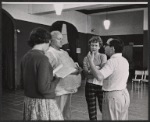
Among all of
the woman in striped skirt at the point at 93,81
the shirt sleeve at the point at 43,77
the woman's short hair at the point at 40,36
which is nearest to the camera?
the shirt sleeve at the point at 43,77

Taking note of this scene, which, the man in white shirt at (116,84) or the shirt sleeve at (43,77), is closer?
the shirt sleeve at (43,77)

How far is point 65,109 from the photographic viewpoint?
2664 mm

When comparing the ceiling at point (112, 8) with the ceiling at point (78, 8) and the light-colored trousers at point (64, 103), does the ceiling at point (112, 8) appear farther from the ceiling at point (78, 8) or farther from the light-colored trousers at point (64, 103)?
the light-colored trousers at point (64, 103)

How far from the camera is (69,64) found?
7.95 feet

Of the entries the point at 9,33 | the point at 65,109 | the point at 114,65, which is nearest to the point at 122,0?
the point at 114,65

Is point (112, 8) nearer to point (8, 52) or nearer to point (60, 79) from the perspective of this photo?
point (8, 52)

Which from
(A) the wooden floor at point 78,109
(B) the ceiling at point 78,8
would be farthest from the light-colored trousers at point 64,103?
(B) the ceiling at point 78,8

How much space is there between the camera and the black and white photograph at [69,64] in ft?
6.40

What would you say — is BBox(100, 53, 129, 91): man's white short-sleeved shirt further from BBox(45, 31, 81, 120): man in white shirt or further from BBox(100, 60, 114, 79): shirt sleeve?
BBox(45, 31, 81, 120): man in white shirt

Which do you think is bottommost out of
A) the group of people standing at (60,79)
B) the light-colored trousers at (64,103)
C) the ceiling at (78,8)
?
the light-colored trousers at (64,103)

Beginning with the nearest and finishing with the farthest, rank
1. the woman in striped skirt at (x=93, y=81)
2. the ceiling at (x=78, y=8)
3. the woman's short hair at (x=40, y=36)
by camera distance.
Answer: the woman's short hair at (x=40, y=36) < the woman in striped skirt at (x=93, y=81) < the ceiling at (x=78, y=8)

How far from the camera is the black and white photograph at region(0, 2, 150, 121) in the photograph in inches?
76.8

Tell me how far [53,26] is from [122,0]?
6502mm

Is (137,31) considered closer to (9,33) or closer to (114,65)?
(9,33)
